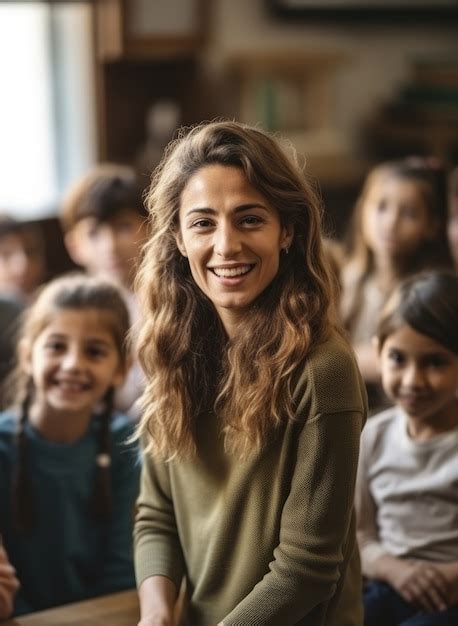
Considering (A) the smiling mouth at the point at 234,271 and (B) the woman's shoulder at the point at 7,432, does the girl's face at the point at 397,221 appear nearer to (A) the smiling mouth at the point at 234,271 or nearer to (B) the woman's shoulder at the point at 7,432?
(B) the woman's shoulder at the point at 7,432

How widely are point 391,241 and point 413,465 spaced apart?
1015 millimetres

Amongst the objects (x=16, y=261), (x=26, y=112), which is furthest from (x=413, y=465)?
(x=26, y=112)

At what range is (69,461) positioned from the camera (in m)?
1.62

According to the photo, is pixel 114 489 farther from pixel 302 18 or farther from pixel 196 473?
pixel 302 18

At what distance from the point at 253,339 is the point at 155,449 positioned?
0.73 feet

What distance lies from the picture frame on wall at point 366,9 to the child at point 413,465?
2913 millimetres

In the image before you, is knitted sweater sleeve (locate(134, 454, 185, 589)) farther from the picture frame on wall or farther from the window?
the picture frame on wall

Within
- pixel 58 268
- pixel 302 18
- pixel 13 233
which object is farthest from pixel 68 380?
pixel 302 18

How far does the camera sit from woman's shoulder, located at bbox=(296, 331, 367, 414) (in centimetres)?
108

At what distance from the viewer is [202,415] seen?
→ 123cm

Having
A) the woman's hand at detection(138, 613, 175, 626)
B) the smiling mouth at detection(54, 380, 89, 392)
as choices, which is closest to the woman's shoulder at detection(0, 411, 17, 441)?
the smiling mouth at detection(54, 380, 89, 392)

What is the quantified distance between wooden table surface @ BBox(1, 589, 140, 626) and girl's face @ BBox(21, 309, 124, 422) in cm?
41

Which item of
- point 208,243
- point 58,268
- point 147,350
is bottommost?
point 58,268

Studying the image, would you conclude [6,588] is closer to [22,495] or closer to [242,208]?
[22,495]
